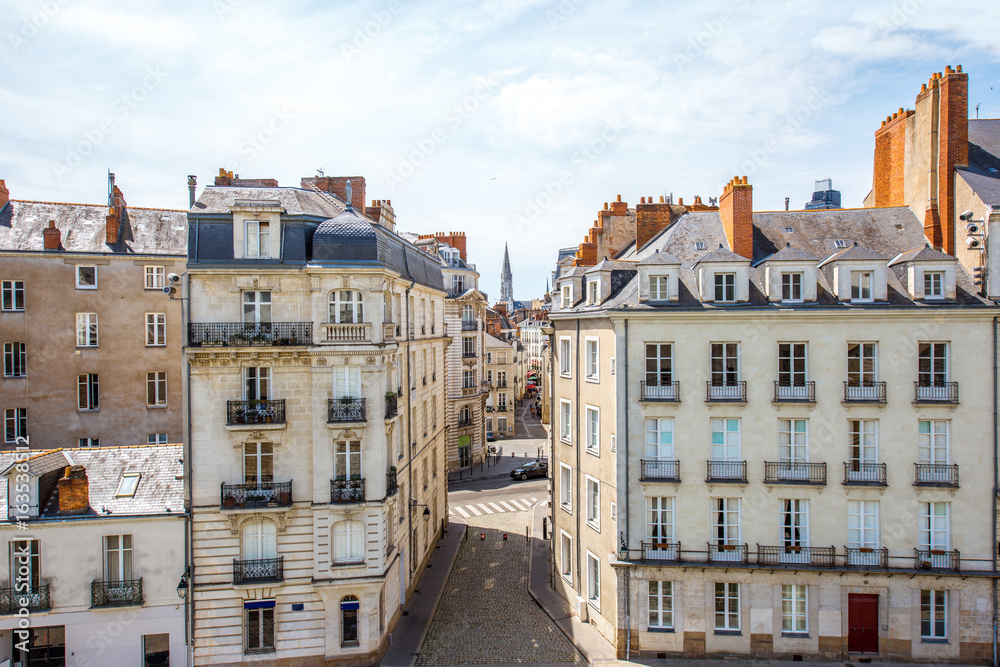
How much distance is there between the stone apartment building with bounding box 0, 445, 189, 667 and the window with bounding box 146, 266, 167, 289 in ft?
44.2

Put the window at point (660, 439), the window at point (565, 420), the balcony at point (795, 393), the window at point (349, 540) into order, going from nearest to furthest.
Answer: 1. the balcony at point (795, 393)
2. the window at point (349, 540)
3. the window at point (660, 439)
4. the window at point (565, 420)

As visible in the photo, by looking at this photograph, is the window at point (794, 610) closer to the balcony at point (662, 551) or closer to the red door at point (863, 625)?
the red door at point (863, 625)

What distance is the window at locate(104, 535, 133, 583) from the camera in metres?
24.9

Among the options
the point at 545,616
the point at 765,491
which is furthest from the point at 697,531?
the point at 545,616

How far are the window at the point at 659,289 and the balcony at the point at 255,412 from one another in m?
18.6

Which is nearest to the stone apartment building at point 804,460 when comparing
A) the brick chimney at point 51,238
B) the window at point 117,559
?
the window at point 117,559

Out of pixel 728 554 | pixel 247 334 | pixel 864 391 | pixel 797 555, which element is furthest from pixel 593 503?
pixel 247 334

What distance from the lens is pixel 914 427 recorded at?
84.2 ft

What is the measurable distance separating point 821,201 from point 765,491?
38.8 meters

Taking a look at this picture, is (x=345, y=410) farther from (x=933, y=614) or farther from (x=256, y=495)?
(x=933, y=614)

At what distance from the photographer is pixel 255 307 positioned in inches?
1029

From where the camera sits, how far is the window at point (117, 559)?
24922mm

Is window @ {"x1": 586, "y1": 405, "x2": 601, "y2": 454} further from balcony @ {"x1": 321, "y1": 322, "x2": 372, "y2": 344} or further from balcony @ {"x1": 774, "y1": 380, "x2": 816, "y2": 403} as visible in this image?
balcony @ {"x1": 321, "y1": 322, "x2": 372, "y2": 344}

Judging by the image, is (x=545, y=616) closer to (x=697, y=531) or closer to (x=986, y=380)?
(x=697, y=531)
